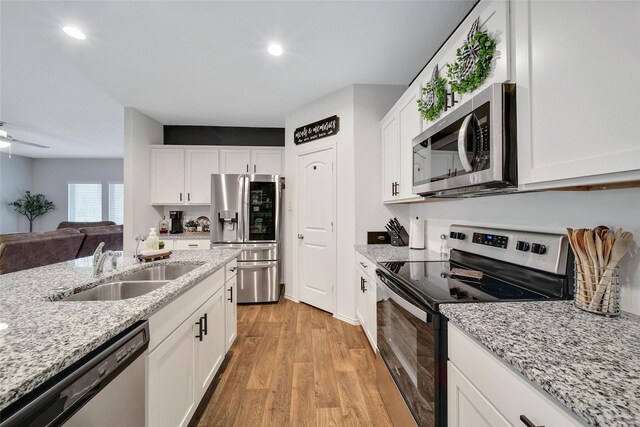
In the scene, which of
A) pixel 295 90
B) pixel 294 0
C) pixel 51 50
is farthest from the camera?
pixel 295 90

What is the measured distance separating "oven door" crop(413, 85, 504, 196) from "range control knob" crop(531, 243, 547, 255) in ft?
1.27

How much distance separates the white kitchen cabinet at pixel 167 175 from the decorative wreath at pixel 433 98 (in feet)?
12.1

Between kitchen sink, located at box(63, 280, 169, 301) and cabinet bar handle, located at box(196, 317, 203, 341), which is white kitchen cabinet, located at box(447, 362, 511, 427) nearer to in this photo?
cabinet bar handle, located at box(196, 317, 203, 341)

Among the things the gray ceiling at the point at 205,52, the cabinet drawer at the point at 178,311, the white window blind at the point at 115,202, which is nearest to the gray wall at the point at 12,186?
the white window blind at the point at 115,202

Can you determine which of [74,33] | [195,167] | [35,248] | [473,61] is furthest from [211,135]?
[473,61]

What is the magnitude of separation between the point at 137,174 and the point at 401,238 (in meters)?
3.66

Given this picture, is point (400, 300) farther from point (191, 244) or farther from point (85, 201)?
point (85, 201)

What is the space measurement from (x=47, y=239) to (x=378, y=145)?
4.28 m

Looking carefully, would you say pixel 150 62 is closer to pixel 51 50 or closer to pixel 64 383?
pixel 51 50

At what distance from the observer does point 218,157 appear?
13.7ft

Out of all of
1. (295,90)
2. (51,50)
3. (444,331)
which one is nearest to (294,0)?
(295,90)

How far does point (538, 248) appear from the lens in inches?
46.7

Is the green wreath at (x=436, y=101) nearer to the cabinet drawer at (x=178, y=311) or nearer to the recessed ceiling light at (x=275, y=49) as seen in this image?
the recessed ceiling light at (x=275, y=49)

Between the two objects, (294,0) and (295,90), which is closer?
(294,0)
